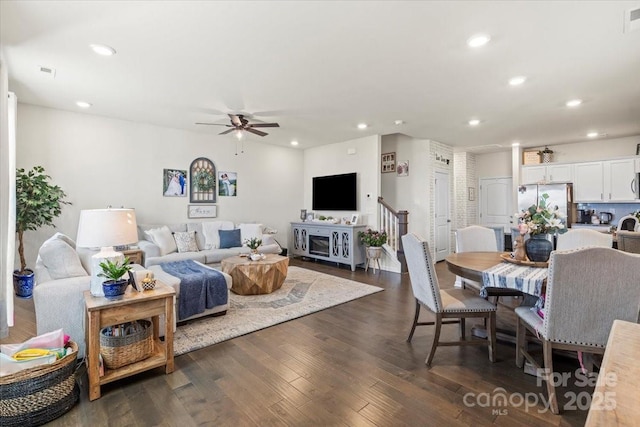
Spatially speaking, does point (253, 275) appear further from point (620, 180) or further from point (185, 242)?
point (620, 180)

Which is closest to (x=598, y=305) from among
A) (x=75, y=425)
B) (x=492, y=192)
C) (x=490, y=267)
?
(x=490, y=267)

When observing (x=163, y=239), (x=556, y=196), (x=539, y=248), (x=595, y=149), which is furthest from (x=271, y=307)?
(x=595, y=149)

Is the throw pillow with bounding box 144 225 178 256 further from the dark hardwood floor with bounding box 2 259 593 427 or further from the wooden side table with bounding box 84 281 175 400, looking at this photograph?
the wooden side table with bounding box 84 281 175 400

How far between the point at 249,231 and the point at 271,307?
8.28ft

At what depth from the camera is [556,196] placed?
21.1ft

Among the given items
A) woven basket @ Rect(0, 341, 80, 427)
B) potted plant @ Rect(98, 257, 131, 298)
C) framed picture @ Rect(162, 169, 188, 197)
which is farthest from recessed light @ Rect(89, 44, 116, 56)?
framed picture @ Rect(162, 169, 188, 197)

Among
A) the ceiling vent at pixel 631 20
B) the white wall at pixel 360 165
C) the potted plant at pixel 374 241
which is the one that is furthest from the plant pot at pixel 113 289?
the white wall at pixel 360 165

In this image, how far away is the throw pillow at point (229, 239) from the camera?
565cm

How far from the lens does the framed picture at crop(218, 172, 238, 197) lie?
6.32 meters

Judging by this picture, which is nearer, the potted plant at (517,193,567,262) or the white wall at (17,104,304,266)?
the potted plant at (517,193,567,262)

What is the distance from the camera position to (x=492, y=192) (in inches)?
312

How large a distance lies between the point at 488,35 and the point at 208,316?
12.6ft

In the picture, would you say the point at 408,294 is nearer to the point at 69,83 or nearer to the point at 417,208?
the point at 417,208

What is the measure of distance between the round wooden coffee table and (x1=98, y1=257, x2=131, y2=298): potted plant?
204 cm
